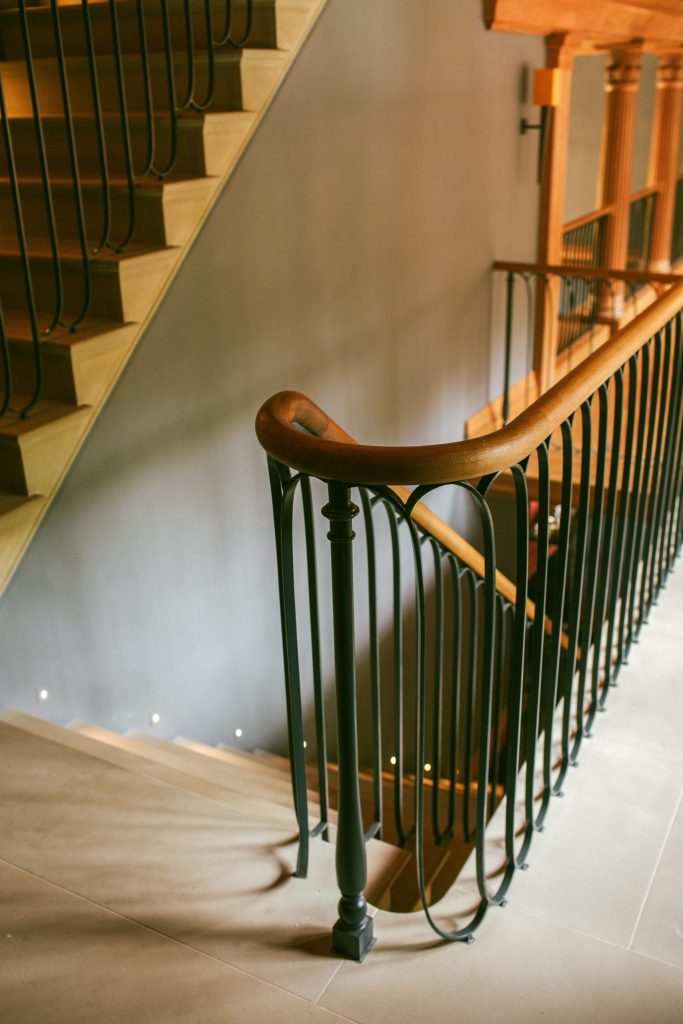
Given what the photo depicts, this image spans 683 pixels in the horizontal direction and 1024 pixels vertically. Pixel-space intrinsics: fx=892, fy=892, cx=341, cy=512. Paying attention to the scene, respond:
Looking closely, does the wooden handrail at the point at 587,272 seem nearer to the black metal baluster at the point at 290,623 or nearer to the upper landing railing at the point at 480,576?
the upper landing railing at the point at 480,576

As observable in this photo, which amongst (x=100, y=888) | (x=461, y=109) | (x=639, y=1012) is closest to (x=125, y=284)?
(x=100, y=888)

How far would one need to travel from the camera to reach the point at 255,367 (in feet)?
12.4

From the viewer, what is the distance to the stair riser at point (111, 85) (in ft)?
10.9

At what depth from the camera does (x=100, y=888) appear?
187 cm

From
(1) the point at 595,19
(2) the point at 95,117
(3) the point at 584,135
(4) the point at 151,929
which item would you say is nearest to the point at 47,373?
(2) the point at 95,117

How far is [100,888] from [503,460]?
1.26 metres

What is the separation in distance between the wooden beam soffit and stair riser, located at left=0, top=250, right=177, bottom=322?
3403 millimetres

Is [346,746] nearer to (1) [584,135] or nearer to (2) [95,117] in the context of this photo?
(2) [95,117]

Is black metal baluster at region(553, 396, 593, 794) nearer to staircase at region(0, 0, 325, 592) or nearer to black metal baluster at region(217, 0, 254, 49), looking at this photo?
staircase at region(0, 0, 325, 592)

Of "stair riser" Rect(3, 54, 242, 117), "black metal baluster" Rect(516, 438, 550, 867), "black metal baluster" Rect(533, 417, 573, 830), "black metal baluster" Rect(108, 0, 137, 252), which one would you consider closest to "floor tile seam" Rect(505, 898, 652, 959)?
"black metal baluster" Rect(516, 438, 550, 867)

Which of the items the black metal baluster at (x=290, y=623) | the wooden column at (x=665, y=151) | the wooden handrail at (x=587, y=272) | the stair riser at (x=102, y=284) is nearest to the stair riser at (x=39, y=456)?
the stair riser at (x=102, y=284)

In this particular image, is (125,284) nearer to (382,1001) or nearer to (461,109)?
(382,1001)

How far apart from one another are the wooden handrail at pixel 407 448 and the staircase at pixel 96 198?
130 centimetres

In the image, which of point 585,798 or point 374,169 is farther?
point 374,169
